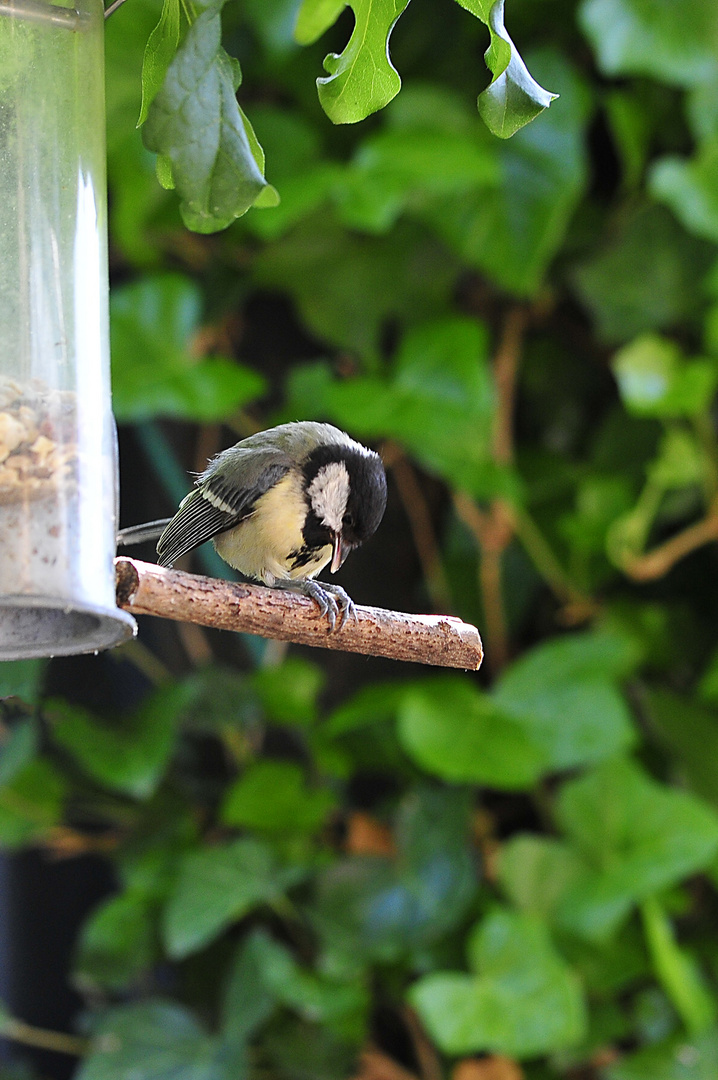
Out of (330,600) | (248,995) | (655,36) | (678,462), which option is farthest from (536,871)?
(655,36)

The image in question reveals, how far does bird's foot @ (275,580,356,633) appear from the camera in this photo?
0.71 m

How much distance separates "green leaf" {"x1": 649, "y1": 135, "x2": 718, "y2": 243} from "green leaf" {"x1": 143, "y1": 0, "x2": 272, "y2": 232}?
4.56 ft

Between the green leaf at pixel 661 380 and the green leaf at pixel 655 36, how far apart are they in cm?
43

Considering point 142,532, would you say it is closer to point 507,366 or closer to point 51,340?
point 51,340

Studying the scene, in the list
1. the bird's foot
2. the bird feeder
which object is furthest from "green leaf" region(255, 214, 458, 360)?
the bird feeder

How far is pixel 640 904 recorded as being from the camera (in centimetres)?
187

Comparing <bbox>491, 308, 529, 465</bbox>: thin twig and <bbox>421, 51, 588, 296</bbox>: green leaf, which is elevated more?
<bbox>421, 51, 588, 296</bbox>: green leaf

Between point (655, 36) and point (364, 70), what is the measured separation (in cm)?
149

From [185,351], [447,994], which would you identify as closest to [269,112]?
[185,351]

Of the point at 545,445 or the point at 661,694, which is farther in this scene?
the point at 545,445

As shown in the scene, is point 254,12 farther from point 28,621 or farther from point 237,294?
point 28,621

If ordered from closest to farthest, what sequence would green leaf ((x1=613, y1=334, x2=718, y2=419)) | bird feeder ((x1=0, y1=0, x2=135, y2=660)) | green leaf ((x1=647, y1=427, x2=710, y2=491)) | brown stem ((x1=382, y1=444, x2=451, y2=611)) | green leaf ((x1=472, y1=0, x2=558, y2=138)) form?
green leaf ((x1=472, y1=0, x2=558, y2=138)) < bird feeder ((x1=0, y1=0, x2=135, y2=660)) < green leaf ((x1=613, y1=334, x2=718, y2=419)) < green leaf ((x1=647, y1=427, x2=710, y2=491)) < brown stem ((x1=382, y1=444, x2=451, y2=611))

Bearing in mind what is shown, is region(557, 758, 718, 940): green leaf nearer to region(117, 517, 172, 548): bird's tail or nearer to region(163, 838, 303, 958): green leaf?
region(163, 838, 303, 958): green leaf

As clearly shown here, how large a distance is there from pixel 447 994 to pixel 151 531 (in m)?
1.00
